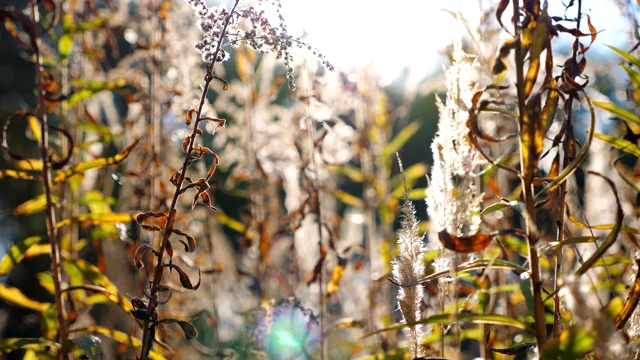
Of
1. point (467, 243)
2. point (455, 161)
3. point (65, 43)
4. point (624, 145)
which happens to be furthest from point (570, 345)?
point (65, 43)

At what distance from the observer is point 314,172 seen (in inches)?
79.8

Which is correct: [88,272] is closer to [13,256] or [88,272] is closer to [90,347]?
[13,256]

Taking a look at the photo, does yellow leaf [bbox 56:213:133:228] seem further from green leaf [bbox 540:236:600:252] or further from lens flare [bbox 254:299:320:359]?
green leaf [bbox 540:236:600:252]

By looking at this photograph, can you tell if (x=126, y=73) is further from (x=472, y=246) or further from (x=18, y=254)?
(x=472, y=246)

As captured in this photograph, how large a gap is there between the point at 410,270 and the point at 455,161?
0.24 metres

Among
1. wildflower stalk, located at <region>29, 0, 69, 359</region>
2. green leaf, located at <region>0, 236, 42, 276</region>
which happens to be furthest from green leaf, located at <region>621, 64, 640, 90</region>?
green leaf, located at <region>0, 236, 42, 276</region>

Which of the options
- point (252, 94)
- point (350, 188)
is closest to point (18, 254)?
point (252, 94)

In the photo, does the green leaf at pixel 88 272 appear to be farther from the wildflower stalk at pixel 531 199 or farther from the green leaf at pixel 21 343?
the wildflower stalk at pixel 531 199

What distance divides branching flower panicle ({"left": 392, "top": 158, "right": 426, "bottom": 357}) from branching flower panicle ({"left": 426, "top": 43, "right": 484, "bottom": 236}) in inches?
2.0

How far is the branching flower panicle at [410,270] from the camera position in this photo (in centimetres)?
113

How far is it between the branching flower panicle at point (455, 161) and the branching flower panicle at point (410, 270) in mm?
50

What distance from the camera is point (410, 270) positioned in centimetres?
113

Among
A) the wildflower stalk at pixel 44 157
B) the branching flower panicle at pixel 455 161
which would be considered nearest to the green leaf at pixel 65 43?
the wildflower stalk at pixel 44 157

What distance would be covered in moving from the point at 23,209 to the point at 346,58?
1764 millimetres
